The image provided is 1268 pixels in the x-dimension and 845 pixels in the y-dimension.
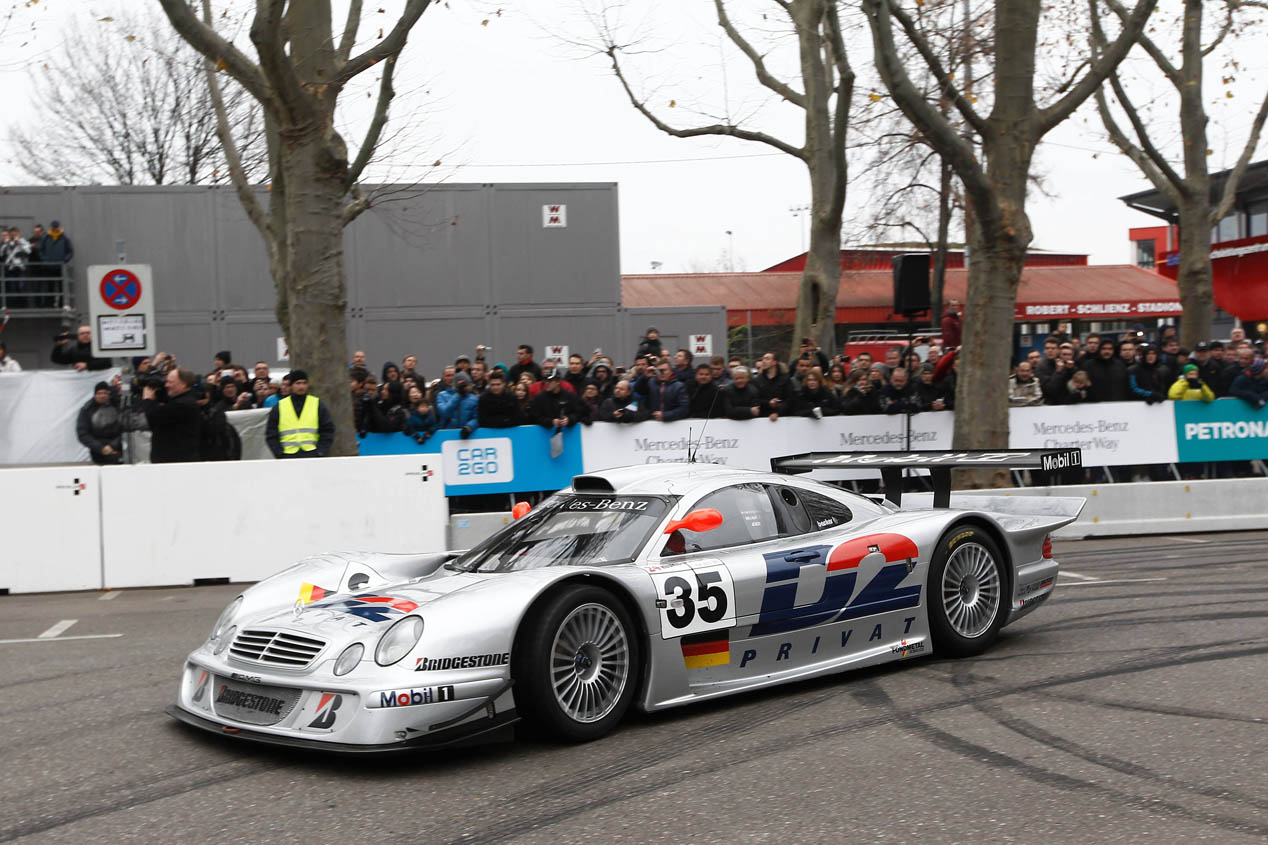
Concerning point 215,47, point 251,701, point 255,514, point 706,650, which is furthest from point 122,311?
point 706,650

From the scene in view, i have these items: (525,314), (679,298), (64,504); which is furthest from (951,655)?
(679,298)

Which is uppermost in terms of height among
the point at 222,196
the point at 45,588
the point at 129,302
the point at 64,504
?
the point at 222,196

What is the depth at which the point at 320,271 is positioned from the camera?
13531 mm

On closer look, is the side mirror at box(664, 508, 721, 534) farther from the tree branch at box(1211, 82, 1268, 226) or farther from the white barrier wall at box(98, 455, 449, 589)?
the tree branch at box(1211, 82, 1268, 226)

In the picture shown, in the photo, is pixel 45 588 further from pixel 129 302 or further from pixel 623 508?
pixel 623 508

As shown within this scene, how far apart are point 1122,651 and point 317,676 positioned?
4.70 meters

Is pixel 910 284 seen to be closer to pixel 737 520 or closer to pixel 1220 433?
pixel 1220 433

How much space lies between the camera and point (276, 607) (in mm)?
6387

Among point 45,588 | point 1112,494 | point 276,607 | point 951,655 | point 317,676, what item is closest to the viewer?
point 317,676

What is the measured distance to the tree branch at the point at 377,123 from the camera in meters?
15.7

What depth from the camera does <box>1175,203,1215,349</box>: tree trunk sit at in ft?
69.7

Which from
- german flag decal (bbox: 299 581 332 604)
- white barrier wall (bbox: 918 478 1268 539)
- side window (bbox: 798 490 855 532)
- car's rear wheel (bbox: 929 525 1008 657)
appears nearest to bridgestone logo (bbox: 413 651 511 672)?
german flag decal (bbox: 299 581 332 604)

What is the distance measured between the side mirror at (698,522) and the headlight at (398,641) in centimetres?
148

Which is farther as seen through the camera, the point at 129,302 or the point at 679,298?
the point at 679,298
